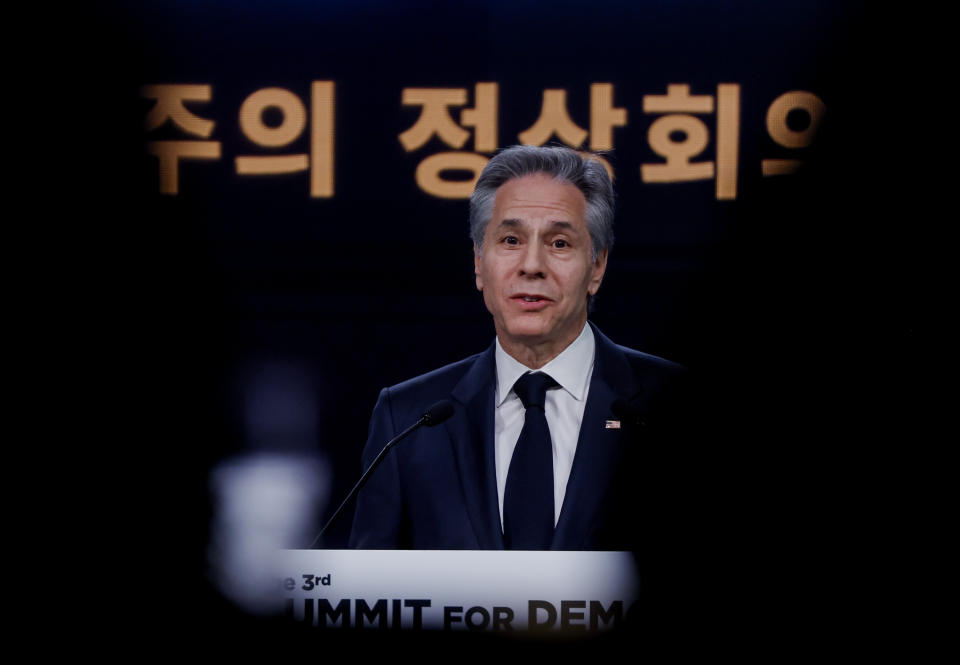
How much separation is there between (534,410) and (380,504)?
17.3 inches

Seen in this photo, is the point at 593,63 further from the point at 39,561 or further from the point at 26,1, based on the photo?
the point at 39,561

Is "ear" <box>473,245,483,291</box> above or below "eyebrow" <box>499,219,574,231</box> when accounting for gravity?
below

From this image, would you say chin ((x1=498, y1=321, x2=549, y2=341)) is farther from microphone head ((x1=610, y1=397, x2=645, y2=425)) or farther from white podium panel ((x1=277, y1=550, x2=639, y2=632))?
white podium panel ((x1=277, y1=550, x2=639, y2=632))

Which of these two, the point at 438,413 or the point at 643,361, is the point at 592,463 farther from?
the point at 438,413

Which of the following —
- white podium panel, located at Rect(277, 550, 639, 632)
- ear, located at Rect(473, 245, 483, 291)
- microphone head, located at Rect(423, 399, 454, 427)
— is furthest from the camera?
ear, located at Rect(473, 245, 483, 291)

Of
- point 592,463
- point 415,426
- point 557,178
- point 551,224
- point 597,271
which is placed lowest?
point 592,463

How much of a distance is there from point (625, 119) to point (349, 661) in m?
1.51

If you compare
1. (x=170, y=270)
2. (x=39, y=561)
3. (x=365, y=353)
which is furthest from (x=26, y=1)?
(x=39, y=561)

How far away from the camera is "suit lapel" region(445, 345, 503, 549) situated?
2240 millimetres

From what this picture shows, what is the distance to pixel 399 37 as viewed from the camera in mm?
2412

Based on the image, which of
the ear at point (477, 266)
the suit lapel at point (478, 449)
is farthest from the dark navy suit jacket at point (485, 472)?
the ear at point (477, 266)

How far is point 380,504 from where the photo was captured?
90.2 inches

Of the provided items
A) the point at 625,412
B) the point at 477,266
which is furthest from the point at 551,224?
the point at 625,412

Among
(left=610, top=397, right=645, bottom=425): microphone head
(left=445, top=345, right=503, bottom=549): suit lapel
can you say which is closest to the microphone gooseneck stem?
(left=445, top=345, right=503, bottom=549): suit lapel
